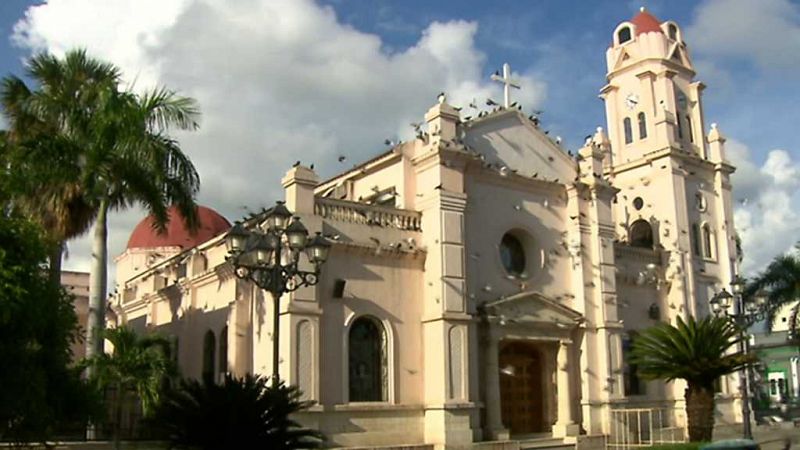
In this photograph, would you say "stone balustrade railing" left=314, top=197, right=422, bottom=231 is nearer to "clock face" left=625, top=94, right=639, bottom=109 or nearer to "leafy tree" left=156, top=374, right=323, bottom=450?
"leafy tree" left=156, top=374, right=323, bottom=450

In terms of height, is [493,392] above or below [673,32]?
below

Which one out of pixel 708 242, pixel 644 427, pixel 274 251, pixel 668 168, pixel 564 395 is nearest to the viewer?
pixel 274 251

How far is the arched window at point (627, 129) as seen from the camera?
110 feet

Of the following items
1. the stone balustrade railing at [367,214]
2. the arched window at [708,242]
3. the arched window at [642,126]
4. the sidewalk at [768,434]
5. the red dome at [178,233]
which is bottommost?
the sidewalk at [768,434]

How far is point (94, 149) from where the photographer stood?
2041 cm

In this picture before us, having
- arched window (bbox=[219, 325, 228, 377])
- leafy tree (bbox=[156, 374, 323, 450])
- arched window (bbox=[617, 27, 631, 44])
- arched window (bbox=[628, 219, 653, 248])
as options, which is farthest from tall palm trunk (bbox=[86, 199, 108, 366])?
arched window (bbox=[617, 27, 631, 44])

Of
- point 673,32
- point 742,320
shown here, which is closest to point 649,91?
point 673,32

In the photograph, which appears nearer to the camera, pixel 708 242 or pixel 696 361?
pixel 696 361

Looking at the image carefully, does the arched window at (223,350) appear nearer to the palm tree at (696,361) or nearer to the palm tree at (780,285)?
the palm tree at (696,361)

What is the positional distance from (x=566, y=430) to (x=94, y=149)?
15.2 meters

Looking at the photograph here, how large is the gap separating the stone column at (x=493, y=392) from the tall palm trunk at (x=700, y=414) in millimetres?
4936

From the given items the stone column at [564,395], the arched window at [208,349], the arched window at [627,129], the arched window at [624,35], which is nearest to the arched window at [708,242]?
the arched window at [627,129]

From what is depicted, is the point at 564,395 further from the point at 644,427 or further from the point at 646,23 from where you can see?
the point at 646,23

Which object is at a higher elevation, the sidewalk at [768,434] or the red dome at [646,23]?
the red dome at [646,23]
